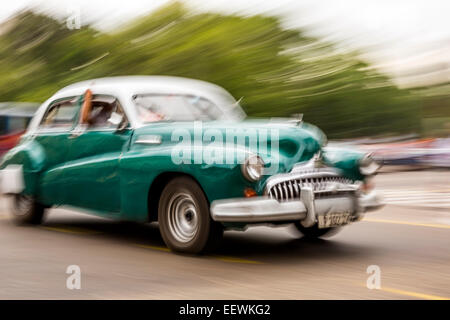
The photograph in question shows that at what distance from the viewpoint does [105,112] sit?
Result: 25.8ft

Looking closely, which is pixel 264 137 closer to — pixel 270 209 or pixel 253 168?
pixel 253 168

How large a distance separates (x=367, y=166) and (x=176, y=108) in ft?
6.85

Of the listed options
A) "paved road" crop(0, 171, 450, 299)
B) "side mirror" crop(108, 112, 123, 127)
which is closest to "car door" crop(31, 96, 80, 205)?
"paved road" crop(0, 171, 450, 299)

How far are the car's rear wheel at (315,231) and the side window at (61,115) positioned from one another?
2.89m

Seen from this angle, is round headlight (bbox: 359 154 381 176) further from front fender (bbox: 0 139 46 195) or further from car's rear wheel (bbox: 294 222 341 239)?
front fender (bbox: 0 139 46 195)

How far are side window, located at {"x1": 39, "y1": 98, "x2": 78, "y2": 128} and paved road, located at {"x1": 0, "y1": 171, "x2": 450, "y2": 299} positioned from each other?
1286 mm

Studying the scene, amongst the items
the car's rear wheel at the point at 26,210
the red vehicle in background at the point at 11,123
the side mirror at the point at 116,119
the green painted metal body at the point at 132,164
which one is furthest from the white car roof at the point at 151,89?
the red vehicle in background at the point at 11,123

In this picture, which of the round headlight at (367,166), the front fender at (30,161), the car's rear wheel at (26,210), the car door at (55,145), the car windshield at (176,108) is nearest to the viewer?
the round headlight at (367,166)

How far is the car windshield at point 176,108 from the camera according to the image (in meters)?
7.48

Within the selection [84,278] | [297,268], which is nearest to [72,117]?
[84,278]

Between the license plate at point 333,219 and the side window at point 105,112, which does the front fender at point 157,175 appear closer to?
the side window at point 105,112

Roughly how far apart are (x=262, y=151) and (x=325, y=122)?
5225 centimetres

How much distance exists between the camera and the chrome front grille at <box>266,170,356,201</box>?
20.2ft

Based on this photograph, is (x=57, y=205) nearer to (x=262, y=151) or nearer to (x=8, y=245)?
(x=8, y=245)
